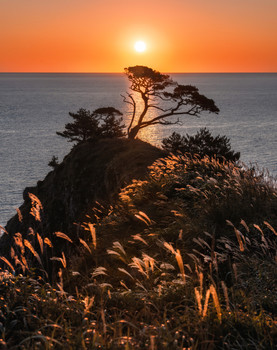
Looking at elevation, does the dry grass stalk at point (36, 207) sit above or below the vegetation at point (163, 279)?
above

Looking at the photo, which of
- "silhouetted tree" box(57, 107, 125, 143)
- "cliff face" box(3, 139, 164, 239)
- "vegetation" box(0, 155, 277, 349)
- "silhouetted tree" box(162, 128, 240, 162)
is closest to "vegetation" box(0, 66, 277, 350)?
"vegetation" box(0, 155, 277, 349)

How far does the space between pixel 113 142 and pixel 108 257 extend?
85.8 feet

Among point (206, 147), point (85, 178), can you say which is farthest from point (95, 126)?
point (206, 147)

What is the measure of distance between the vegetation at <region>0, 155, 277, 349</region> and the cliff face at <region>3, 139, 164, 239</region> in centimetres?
1247

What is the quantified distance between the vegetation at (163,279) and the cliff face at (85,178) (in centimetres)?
1247

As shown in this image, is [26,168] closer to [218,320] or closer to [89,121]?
[89,121]

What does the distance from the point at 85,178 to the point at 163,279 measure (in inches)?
963

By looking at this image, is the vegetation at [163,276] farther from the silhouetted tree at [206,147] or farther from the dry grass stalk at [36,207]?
the silhouetted tree at [206,147]

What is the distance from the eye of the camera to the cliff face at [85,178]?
2531 centimetres

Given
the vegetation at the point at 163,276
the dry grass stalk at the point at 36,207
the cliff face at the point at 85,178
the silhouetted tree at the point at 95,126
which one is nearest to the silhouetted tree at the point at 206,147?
the cliff face at the point at 85,178

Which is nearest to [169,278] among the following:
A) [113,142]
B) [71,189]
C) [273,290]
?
[273,290]

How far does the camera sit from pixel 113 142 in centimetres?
3378

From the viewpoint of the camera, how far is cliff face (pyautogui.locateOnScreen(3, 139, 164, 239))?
2531 centimetres

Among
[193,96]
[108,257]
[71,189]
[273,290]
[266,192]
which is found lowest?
[71,189]
